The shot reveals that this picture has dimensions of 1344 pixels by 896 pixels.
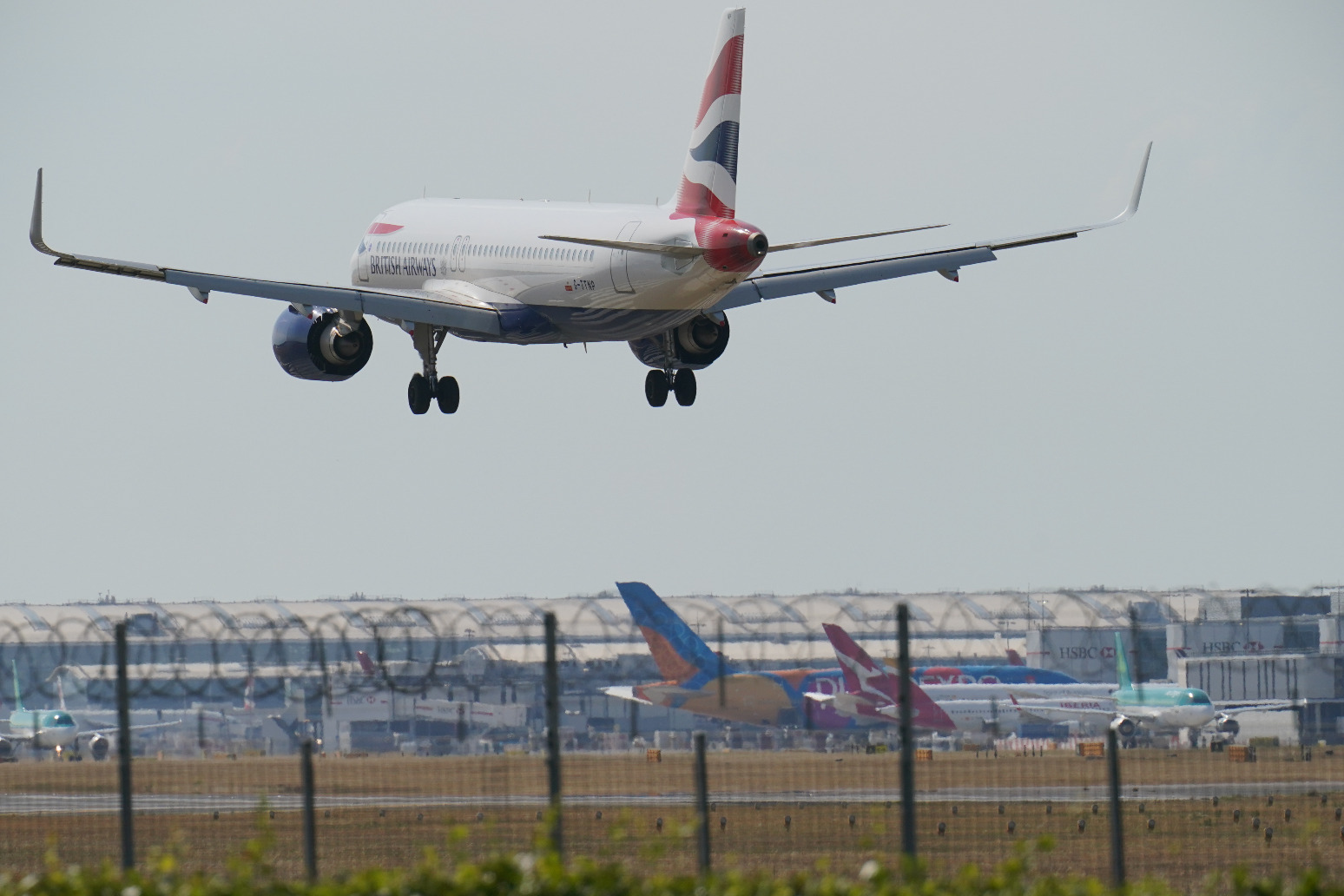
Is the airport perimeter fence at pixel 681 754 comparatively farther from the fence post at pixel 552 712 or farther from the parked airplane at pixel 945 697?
the parked airplane at pixel 945 697

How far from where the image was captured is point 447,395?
185 ft

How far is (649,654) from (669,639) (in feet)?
52.9

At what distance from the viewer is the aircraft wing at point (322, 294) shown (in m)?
46.1

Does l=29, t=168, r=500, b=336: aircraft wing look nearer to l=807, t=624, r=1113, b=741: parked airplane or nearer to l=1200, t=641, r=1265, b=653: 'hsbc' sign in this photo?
l=807, t=624, r=1113, b=741: parked airplane

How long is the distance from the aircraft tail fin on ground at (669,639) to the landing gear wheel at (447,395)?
27.0m

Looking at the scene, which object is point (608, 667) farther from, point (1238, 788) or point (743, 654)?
point (1238, 788)

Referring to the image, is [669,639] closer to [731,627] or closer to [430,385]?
[731,627]

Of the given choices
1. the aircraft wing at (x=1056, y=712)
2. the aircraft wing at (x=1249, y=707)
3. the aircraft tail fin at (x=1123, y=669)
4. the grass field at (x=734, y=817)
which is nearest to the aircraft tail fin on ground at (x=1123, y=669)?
the aircraft tail fin at (x=1123, y=669)

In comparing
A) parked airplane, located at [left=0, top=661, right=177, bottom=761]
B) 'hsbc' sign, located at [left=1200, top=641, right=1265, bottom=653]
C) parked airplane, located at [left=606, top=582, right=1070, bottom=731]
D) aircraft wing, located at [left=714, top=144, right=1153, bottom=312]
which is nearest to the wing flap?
aircraft wing, located at [left=714, top=144, right=1153, bottom=312]

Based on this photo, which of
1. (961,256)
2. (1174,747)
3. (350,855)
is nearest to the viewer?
(350,855)

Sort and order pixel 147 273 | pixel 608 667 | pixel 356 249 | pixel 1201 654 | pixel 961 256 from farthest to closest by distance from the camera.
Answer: pixel 1201 654
pixel 608 667
pixel 356 249
pixel 961 256
pixel 147 273

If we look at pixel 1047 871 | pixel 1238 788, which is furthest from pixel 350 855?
pixel 1238 788

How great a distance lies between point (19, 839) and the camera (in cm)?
3694

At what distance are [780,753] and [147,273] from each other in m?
37.3
